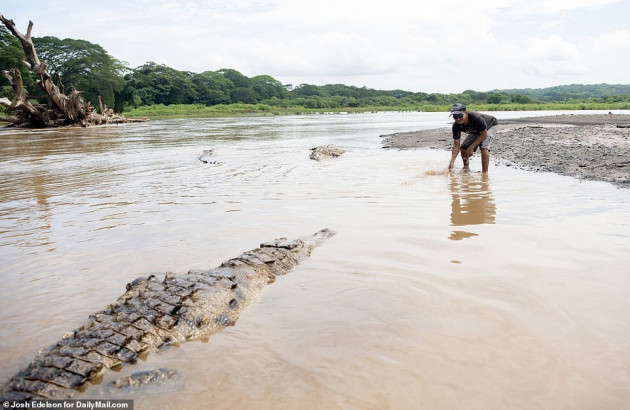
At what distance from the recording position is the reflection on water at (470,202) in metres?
4.75

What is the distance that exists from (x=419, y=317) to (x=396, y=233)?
5.94 ft

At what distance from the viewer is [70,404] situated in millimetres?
1938

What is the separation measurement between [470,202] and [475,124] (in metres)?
3.03

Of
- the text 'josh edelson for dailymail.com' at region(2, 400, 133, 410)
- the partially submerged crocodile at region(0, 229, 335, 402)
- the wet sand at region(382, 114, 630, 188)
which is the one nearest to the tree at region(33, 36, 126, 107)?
the wet sand at region(382, 114, 630, 188)

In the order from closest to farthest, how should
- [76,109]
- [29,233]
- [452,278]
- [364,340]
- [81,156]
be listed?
[364,340], [452,278], [29,233], [81,156], [76,109]

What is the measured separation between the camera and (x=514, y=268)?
3352mm

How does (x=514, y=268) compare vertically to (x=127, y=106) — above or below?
below

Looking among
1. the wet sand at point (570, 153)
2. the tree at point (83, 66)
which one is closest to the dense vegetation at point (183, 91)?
the tree at point (83, 66)

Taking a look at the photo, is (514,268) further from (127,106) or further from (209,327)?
(127,106)

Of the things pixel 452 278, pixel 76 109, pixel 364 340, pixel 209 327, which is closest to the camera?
pixel 364 340

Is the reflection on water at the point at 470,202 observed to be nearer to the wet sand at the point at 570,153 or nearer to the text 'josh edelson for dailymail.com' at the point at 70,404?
the wet sand at the point at 570,153

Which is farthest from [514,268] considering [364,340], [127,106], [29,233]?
[127,106]

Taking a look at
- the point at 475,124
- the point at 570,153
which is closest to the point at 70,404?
the point at 475,124

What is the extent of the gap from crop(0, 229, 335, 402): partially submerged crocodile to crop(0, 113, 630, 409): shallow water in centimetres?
14
